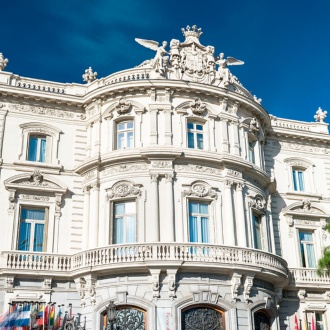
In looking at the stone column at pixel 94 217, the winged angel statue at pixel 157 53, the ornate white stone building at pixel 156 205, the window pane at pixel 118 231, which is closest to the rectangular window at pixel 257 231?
the ornate white stone building at pixel 156 205

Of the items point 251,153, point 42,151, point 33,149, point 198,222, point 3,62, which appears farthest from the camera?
point 251,153

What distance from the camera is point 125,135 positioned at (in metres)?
27.9

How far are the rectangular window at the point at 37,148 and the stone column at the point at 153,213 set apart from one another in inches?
240

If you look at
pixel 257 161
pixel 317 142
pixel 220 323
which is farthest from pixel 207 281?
pixel 317 142

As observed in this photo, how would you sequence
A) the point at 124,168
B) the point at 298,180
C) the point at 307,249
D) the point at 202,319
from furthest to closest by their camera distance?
the point at 298,180, the point at 307,249, the point at 124,168, the point at 202,319

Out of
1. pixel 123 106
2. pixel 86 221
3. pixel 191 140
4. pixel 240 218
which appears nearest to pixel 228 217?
pixel 240 218

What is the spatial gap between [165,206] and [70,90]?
885cm

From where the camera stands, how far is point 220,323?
24266 millimetres

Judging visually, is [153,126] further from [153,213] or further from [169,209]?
[153,213]

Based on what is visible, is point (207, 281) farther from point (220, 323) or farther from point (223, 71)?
point (223, 71)

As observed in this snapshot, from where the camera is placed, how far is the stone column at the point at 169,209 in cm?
2483

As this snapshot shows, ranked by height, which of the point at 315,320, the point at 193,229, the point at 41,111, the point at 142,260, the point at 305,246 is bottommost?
the point at 315,320

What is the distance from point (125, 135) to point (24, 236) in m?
6.93

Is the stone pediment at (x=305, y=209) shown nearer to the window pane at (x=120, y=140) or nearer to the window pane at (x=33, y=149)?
the window pane at (x=120, y=140)
